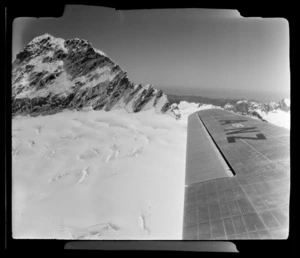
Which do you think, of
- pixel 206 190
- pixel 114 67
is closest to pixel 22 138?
pixel 114 67

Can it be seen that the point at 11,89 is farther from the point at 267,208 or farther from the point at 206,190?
the point at 267,208

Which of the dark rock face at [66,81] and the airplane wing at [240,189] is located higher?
the dark rock face at [66,81]

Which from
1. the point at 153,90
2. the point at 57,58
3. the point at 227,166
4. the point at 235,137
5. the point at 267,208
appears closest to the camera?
the point at 267,208

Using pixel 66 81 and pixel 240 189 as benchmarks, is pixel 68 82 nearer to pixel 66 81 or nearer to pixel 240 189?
pixel 66 81

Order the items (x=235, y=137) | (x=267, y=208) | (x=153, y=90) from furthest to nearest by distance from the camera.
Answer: (x=235, y=137), (x=153, y=90), (x=267, y=208)
